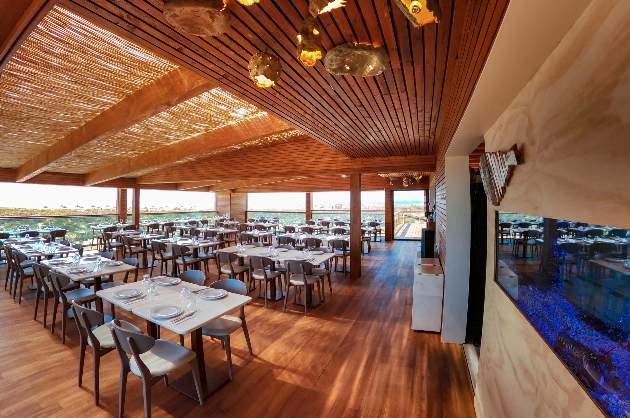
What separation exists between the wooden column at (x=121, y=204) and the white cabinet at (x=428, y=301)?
12.2m

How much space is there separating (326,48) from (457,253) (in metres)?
3.20

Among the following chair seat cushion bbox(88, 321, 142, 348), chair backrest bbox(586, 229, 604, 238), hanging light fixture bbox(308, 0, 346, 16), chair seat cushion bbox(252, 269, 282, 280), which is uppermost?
hanging light fixture bbox(308, 0, 346, 16)

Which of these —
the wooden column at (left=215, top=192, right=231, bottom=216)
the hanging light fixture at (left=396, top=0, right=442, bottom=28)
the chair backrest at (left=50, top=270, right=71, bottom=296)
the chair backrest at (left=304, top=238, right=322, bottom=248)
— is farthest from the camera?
the wooden column at (left=215, top=192, right=231, bottom=216)

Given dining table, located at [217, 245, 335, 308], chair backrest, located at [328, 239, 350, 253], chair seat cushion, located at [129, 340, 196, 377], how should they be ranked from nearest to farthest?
chair seat cushion, located at [129, 340, 196, 377]
dining table, located at [217, 245, 335, 308]
chair backrest, located at [328, 239, 350, 253]

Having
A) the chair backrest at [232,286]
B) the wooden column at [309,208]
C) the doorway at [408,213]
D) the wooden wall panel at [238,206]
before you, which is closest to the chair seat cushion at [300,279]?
the chair backrest at [232,286]

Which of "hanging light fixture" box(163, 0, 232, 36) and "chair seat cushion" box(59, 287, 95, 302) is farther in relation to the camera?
"chair seat cushion" box(59, 287, 95, 302)

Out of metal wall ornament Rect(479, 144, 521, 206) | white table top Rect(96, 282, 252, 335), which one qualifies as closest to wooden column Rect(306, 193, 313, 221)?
white table top Rect(96, 282, 252, 335)

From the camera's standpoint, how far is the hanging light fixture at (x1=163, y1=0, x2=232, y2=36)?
1257 millimetres

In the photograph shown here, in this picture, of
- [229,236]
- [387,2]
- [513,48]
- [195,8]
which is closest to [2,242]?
[229,236]

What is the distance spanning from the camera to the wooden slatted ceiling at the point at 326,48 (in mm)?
1629

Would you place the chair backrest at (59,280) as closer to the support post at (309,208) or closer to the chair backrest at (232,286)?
the chair backrest at (232,286)

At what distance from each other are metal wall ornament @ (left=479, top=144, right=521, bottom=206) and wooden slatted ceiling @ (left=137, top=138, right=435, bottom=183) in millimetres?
4323

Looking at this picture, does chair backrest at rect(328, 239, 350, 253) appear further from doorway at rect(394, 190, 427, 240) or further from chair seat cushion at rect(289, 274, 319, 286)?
doorway at rect(394, 190, 427, 240)

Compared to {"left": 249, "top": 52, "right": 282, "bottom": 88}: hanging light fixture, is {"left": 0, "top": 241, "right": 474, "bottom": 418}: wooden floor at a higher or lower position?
lower
